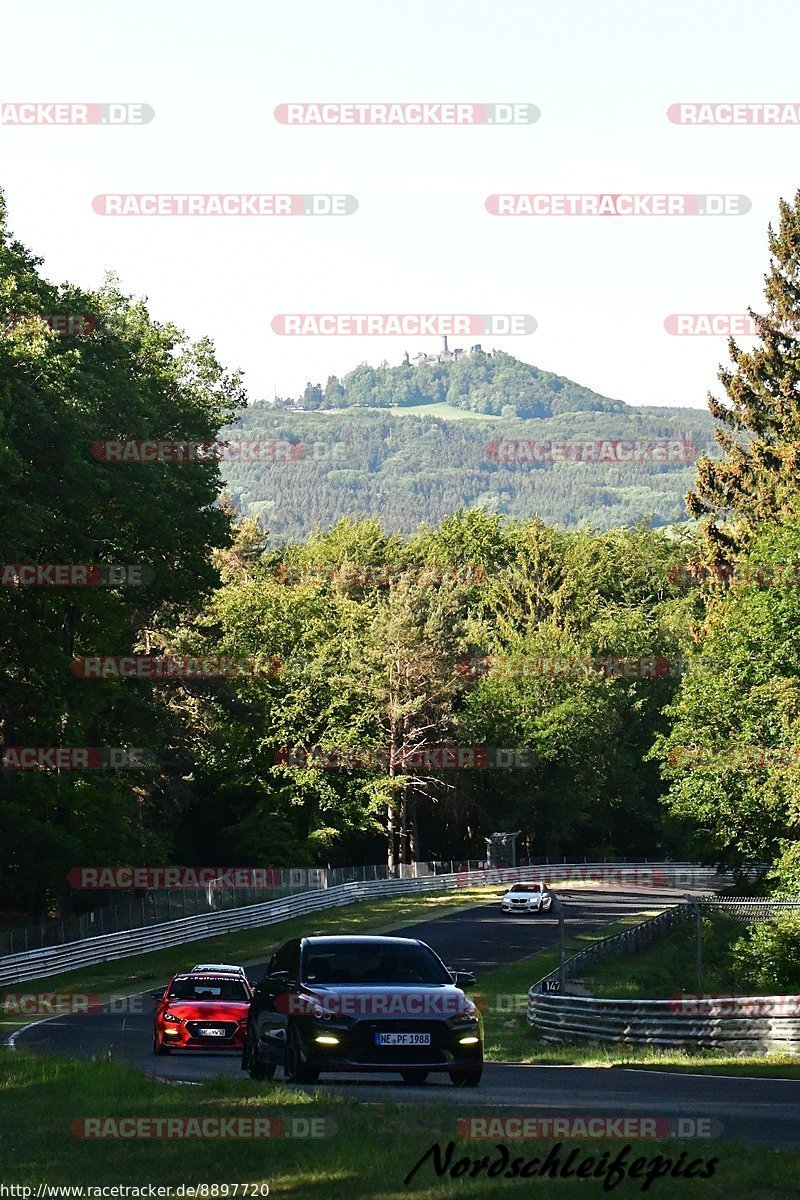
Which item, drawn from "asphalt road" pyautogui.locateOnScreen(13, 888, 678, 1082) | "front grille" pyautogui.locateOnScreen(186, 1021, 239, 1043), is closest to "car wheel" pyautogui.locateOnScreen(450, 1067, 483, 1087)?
"asphalt road" pyautogui.locateOnScreen(13, 888, 678, 1082)

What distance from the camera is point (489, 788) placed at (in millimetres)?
99125

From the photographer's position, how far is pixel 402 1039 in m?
15.3

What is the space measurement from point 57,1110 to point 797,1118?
6.06m

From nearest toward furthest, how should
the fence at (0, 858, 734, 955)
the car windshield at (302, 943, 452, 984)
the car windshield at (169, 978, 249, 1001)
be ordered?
the car windshield at (302, 943, 452, 984)
the car windshield at (169, 978, 249, 1001)
the fence at (0, 858, 734, 955)

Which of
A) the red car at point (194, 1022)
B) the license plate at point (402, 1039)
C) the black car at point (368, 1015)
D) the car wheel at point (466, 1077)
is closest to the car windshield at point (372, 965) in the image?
the black car at point (368, 1015)

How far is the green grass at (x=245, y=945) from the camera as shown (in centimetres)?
4247

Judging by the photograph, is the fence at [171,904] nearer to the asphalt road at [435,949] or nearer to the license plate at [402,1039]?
the asphalt road at [435,949]

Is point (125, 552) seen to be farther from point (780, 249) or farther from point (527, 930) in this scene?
point (780, 249)

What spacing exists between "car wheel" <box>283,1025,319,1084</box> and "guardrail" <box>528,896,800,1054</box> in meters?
8.93

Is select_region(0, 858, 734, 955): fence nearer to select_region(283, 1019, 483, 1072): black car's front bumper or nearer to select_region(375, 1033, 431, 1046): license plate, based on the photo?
select_region(283, 1019, 483, 1072): black car's front bumper

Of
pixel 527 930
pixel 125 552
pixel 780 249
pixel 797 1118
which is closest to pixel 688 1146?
pixel 797 1118

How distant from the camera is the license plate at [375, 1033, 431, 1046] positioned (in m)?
15.2

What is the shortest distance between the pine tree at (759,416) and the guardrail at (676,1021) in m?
37.2

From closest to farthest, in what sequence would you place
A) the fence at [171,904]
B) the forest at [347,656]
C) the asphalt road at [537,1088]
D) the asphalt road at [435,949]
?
1. the asphalt road at [537,1088]
2. the asphalt road at [435,949]
3. the fence at [171,904]
4. the forest at [347,656]
